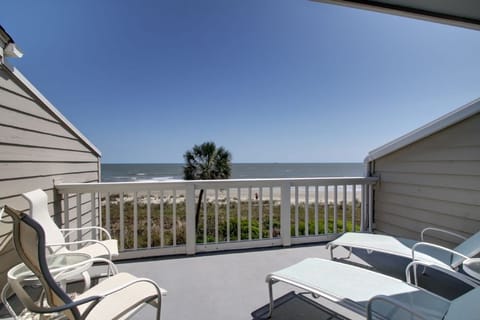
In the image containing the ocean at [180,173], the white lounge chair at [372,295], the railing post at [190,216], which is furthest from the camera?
the ocean at [180,173]

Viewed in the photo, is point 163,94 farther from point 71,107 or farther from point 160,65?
point 71,107

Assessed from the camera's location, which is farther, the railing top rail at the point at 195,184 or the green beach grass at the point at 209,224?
the green beach grass at the point at 209,224

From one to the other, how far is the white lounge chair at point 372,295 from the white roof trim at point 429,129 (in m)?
1.81

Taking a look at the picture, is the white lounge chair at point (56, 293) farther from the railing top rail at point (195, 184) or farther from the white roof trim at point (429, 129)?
the white roof trim at point (429, 129)

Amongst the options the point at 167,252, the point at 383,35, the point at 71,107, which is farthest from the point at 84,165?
the point at 71,107

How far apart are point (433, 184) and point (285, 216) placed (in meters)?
1.95

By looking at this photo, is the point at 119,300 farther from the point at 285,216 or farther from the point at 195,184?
the point at 285,216

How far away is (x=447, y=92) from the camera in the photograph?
627 centimetres

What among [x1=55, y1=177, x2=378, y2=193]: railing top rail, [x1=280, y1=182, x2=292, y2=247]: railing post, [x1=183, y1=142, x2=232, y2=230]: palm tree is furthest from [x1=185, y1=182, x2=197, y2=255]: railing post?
[x1=183, y1=142, x2=232, y2=230]: palm tree

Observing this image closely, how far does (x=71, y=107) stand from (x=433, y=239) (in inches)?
789

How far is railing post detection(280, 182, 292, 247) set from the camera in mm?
3369

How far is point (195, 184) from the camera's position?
308 centimetres

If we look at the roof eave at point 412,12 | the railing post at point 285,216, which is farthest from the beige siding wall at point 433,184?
the railing post at point 285,216

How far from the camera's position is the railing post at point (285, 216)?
133 inches
